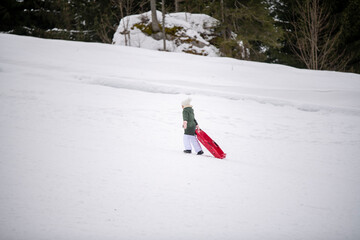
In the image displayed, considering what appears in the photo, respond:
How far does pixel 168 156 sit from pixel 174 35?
51.7 ft

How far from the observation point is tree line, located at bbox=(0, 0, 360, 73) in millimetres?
17844

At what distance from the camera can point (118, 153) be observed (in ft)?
16.6

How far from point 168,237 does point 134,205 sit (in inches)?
28.2

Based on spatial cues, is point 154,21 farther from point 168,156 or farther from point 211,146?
point 168,156

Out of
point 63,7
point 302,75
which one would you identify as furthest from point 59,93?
point 63,7

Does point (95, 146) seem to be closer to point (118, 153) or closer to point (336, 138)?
point (118, 153)

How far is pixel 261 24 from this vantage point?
63.8 ft

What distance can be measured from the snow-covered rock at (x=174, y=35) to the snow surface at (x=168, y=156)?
7.04 m

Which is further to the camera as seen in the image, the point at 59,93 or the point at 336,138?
the point at 59,93

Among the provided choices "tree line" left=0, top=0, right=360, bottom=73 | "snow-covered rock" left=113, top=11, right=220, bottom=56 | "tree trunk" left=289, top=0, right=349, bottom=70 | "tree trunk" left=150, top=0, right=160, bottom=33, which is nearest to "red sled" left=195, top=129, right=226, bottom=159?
"tree line" left=0, top=0, right=360, bottom=73

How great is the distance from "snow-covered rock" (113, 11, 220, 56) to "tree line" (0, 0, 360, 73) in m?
0.87

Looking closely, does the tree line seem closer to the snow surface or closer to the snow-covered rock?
the snow-covered rock

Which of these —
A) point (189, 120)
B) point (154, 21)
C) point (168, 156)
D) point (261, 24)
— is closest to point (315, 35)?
Result: point (261, 24)

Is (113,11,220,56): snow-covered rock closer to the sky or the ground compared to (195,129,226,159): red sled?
closer to the sky
